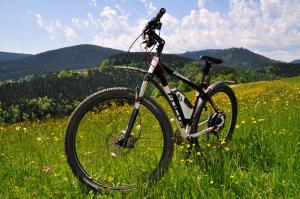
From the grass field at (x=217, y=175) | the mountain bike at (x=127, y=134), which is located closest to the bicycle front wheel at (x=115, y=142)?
the mountain bike at (x=127, y=134)

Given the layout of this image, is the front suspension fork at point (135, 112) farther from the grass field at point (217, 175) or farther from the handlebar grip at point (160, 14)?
the handlebar grip at point (160, 14)

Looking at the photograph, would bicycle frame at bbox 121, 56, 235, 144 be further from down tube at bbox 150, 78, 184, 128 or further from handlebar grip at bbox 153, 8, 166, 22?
handlebar grip at bbox 153, 8, 166, 22

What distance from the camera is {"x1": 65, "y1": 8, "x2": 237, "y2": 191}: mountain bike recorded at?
16.0 feet

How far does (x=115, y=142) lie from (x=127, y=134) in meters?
0.21

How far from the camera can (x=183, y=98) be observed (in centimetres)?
562

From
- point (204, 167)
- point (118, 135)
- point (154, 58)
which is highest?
point (154, 58)

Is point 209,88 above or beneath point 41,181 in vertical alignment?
above

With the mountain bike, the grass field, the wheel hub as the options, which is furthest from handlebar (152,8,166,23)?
the wheel hub

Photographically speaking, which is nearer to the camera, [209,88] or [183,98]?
[183,98]

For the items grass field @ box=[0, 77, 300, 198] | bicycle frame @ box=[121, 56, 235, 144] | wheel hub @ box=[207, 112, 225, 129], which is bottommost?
grass field @ box=[0, 77, 300, 198]

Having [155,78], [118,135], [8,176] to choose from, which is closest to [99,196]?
[118,135]

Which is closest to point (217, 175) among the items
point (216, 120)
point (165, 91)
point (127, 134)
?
point (127, 134)

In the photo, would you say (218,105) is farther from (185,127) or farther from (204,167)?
(204,167)

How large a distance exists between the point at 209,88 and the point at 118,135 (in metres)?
1.99
